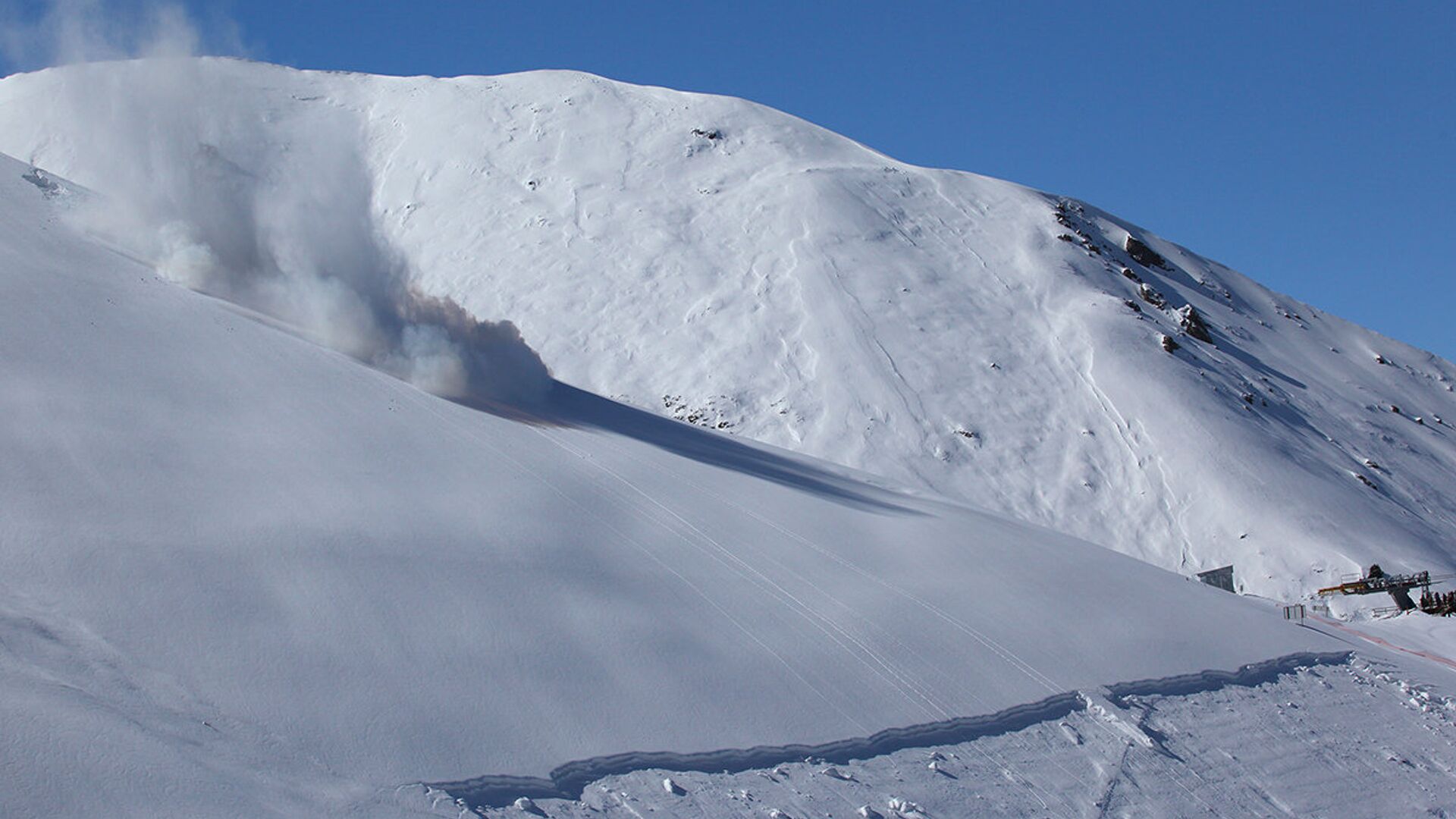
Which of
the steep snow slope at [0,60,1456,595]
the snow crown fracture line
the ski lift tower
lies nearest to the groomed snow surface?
the snow crown fracture line

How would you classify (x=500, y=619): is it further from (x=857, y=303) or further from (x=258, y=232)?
(x=857, y=303)

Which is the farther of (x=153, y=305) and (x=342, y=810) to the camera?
(x=153, y=305)

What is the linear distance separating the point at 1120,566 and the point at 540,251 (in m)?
27.3

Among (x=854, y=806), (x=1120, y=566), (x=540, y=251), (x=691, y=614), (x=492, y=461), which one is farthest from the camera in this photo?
(x=540, y=251)

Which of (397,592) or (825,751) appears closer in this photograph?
(825,751)

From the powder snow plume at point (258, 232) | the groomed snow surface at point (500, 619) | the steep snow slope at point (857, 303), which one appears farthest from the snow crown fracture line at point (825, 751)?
the steep snow slope at point (857, 303)

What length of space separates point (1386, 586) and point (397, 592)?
23757 mm

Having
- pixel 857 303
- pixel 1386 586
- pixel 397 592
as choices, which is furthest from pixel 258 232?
pixel 1386 586

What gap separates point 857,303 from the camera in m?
37.2

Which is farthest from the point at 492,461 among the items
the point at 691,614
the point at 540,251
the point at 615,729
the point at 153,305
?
the point at 540,251

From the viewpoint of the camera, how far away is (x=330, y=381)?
14977mm

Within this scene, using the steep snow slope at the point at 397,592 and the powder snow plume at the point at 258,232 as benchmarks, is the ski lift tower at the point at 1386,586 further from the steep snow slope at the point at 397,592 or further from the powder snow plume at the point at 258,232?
the powder snow plume at the point at 258,232

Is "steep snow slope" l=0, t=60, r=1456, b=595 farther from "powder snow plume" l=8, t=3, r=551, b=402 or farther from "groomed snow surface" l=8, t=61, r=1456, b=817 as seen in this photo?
"groomed snow surface" l=8, t=61, r=1456, b=817

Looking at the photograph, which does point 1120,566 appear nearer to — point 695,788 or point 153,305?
point 695,788
